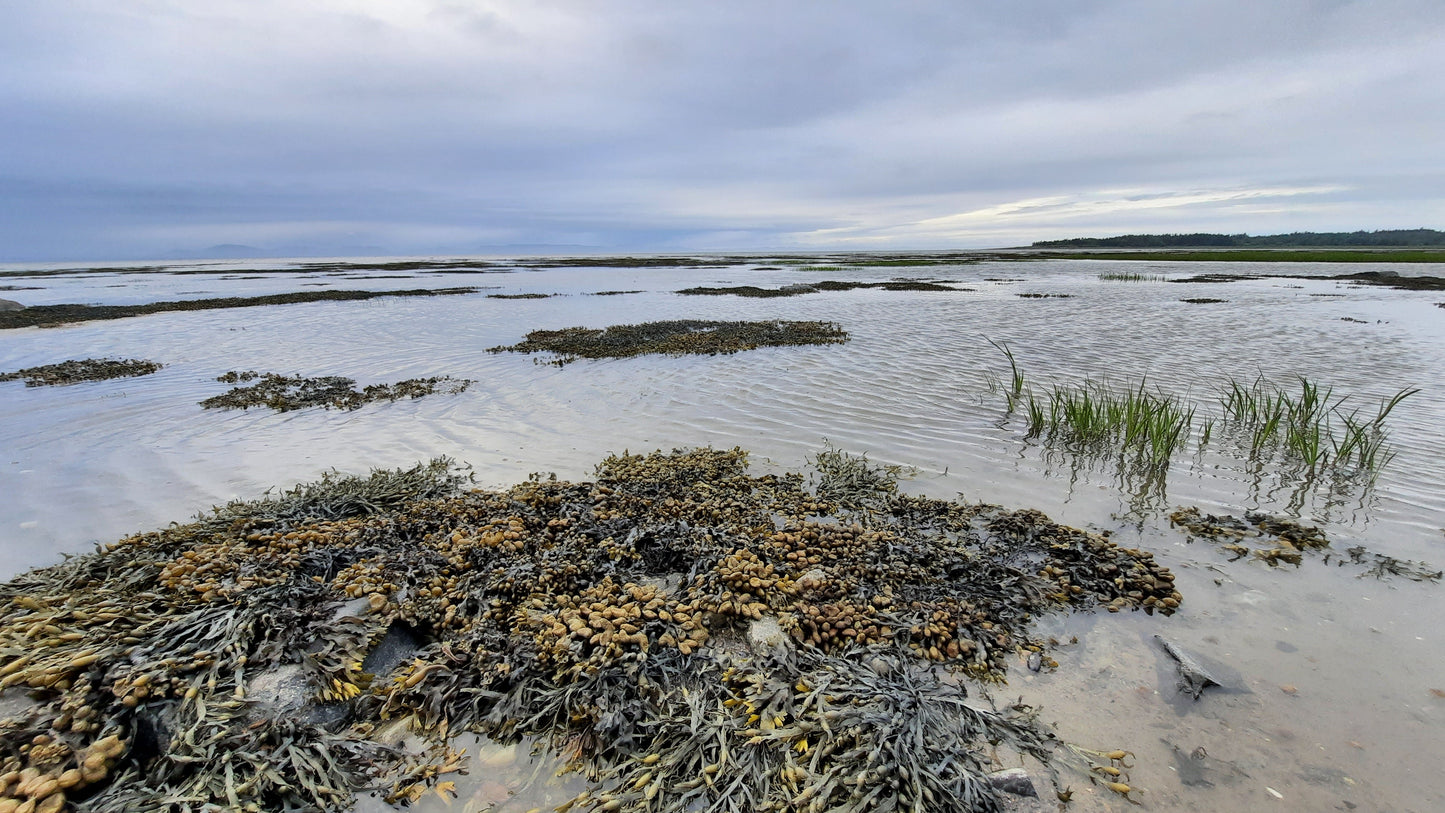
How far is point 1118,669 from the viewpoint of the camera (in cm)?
397

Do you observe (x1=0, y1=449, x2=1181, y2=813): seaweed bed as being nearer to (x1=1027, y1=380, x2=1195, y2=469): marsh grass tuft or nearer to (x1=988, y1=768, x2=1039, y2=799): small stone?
(x1=988, y1=768, x2=1039, y2=799): small stone

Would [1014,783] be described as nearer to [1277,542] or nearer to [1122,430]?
[1277,542]

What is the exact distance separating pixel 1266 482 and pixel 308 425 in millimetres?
13237

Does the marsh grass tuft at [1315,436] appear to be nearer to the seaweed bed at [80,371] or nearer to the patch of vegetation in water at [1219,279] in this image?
the seaweed bed at [80,371]

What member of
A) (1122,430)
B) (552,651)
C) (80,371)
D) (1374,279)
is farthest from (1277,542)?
(1374,279)

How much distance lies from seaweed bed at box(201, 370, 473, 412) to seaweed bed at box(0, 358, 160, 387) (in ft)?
7.95

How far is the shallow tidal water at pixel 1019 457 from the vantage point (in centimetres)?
342

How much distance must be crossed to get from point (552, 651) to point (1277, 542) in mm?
6404

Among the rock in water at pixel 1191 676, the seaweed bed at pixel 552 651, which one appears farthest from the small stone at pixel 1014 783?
the rock in water at pixel 1191 676

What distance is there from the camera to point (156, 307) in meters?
29.5

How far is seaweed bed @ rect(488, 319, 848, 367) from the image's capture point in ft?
52.7

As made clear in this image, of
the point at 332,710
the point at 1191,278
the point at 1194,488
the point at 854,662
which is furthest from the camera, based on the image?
the point at 1191,278

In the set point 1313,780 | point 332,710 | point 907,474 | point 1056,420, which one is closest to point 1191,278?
point 1056,420

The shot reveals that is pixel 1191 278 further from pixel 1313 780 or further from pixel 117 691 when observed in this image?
pixel 117 691
